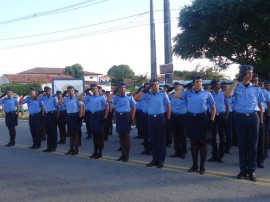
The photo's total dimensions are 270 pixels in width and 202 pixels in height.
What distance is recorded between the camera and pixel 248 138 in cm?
691

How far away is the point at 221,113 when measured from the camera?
909cm

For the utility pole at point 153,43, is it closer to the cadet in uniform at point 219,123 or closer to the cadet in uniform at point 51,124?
the cadet in uniform at point 51,124

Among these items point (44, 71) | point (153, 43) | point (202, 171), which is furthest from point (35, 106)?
point (44, 71)

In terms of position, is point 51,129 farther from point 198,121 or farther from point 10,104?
point 198,121

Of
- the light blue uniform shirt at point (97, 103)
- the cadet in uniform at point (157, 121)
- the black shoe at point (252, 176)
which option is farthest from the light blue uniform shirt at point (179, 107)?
the black shoe at point (252, 176)

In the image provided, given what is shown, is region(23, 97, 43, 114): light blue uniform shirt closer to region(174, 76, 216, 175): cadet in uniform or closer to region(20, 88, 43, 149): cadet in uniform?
region(20, 88, 43, 149): cadet in uniform

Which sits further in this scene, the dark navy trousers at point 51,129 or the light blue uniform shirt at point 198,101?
the dark navy trousers at point 51,129

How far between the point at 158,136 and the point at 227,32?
14044 mm

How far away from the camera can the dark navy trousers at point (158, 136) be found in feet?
27.2

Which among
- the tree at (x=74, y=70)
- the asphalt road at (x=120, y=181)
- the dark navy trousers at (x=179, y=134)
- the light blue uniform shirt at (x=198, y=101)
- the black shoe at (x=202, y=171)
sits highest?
the tree at (x=74, y=70)

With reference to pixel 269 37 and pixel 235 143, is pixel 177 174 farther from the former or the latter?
pixel 269 37

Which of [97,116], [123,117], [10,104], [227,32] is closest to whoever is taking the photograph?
[123,117]

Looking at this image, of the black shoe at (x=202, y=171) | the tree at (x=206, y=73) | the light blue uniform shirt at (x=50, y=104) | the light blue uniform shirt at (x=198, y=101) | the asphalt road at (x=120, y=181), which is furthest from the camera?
the tree at (x=206, y=73)

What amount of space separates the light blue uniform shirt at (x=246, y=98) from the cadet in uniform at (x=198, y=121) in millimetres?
732
